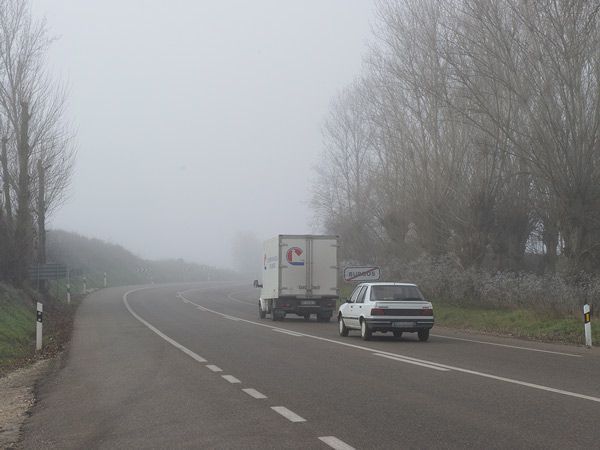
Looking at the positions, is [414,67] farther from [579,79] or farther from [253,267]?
[253,267]

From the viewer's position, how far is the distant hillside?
7128 cm

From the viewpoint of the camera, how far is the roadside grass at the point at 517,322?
20.0m

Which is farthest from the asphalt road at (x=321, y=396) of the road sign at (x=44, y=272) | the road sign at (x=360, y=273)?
the road sign at (x=44, y=272)

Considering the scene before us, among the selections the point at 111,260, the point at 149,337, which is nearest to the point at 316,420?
the point at 149,337

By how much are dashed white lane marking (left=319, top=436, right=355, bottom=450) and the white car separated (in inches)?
473

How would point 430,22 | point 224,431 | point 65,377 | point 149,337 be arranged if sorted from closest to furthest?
1. point 224,431
2. point 65,377
3. point 149,337
4. point 430,22

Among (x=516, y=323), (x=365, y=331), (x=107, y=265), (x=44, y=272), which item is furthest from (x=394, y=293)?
(x=107, y=265)

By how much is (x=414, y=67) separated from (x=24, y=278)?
19780 millimetres

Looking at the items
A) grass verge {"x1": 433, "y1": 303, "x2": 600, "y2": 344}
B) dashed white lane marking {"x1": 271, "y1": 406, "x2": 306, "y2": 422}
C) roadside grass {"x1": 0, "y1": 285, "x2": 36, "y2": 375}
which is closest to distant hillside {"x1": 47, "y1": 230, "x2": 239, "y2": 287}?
roadside grass {"x1": 0, "y1": 285, "x2": 36, "y2": 375}

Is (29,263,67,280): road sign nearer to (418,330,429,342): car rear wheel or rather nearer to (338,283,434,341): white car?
(338,283,434,341): white car

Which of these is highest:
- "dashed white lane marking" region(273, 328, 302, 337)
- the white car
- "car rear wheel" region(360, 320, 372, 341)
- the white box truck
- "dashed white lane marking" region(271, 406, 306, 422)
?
the white box truck

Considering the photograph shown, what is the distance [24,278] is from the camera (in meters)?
34.0

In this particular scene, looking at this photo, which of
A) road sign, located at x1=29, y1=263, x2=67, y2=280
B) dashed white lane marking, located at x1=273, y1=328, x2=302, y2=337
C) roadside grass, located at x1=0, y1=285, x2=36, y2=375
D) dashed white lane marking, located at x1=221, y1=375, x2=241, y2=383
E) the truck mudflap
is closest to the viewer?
dashed white lane marking, located at x1=221, y1=375, x2=241, y2=383

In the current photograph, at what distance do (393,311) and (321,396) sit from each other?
31.0ft
